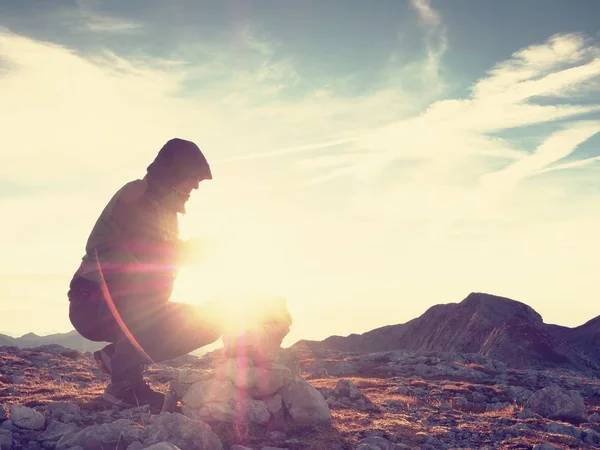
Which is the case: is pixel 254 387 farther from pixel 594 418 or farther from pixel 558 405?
pixel 594 418

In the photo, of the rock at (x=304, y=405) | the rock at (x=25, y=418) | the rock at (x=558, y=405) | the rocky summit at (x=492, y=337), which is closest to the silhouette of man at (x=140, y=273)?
the rock at (x=25, y=418)

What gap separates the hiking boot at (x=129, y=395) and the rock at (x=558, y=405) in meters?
9.94

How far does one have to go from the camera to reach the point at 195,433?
7164mm

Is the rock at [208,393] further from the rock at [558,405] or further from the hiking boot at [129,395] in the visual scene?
the rock at [558,405]

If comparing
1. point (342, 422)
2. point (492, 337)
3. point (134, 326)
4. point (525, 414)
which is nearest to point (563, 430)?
point (525, 414)

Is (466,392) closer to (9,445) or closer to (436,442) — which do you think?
(436,442)

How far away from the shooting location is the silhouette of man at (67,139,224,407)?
827 cm

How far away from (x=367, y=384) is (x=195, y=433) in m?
13.4

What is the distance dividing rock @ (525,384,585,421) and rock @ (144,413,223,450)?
9832 millimetres

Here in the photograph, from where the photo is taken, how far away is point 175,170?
27.8 ft

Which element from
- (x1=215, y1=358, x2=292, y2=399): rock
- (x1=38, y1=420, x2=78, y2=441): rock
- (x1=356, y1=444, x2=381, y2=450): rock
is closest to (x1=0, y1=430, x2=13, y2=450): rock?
(x1=38, y1=420, x2=78, y2=441): rock

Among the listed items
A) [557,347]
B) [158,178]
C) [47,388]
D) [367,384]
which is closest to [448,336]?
[557,347]

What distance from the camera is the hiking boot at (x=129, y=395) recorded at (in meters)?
8.84

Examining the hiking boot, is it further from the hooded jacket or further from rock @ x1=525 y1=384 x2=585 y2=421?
rock @ x1=525 y1=384 x2=585 y2=421
